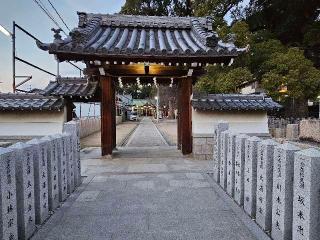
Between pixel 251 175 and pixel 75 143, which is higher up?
pixel 75 143

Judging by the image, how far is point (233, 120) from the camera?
11727 mm

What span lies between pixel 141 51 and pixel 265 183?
261 inches

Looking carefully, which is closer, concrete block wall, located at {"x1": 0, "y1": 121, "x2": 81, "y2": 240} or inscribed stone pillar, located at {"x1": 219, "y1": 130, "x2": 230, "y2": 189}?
concrete block wall, located at {"x1": 0, "y1": 121, "x2": 81, "y2": 240}

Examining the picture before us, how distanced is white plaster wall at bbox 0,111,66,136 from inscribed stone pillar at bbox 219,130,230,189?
6.43 meters

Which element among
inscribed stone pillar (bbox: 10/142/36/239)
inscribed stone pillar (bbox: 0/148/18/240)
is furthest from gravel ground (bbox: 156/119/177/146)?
inscribed stone pillar (bbox: 0/148/18/240)

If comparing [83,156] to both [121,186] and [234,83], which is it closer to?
[121,186]

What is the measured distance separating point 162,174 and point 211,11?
1394cm

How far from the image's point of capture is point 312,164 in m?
3.26

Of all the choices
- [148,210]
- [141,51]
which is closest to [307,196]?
[148,210]

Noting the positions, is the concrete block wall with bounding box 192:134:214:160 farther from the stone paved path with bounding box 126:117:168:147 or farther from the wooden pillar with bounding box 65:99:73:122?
the stone paved path with bounding box 126:117:168:147

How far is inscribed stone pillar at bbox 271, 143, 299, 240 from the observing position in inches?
152

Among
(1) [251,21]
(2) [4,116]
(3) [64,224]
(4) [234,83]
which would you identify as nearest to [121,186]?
(3) [64,224]

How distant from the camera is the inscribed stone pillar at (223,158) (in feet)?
22.9

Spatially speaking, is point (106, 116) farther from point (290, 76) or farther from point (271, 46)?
point (271, 46)
